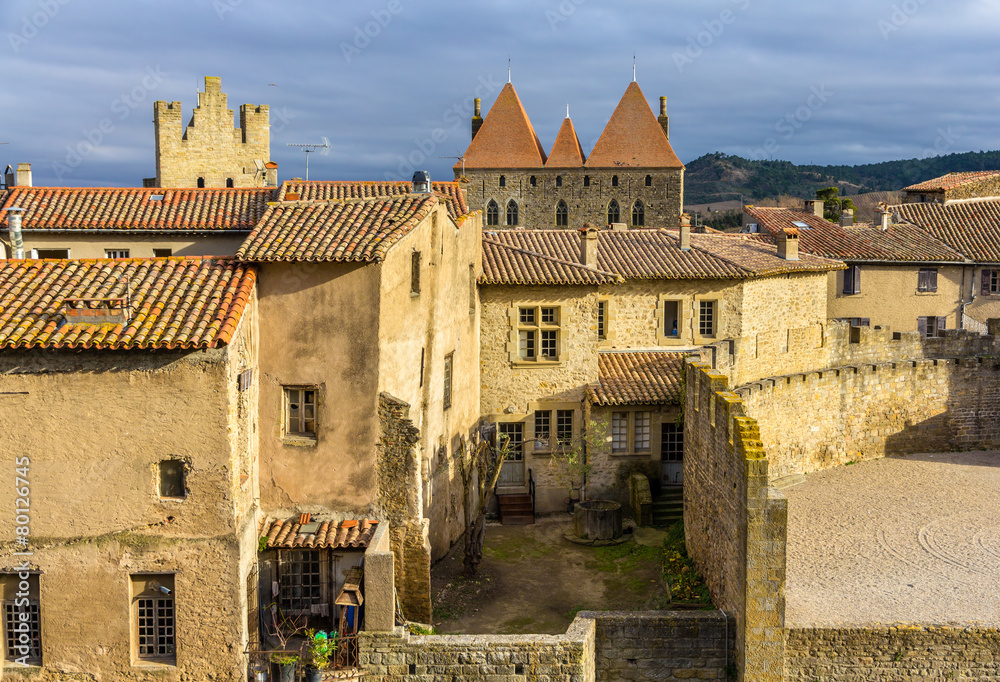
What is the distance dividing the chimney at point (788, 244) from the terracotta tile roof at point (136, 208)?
17.6m

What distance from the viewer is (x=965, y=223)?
43.9m

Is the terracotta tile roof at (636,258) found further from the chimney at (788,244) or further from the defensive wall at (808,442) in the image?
the defensive wall at (808,442)

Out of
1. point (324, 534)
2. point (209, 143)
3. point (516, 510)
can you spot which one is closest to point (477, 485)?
point (516, 510)

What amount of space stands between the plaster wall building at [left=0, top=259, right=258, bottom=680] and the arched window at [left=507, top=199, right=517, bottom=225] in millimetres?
58221

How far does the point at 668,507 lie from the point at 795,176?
119515 millimetres

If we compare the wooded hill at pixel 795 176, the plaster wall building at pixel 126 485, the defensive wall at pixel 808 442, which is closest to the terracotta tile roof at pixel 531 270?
the defensive wall at pixel 808 442

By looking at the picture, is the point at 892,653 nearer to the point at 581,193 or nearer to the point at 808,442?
the point at 808,442

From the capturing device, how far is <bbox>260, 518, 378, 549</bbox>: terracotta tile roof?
16109mm

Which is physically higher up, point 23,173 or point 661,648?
point 23,173

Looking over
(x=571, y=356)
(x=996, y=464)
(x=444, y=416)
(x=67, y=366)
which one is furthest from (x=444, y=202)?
(x=996, y=464)

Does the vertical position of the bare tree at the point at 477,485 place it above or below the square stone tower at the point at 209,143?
below

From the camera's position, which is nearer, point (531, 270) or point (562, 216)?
point (531, 270)

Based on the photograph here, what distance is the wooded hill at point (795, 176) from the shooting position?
122688 mm

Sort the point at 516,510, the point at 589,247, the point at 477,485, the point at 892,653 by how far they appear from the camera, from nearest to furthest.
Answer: the point at 892,653 < the point at 477,485 < the point at 516,510 < the point at 589,247
